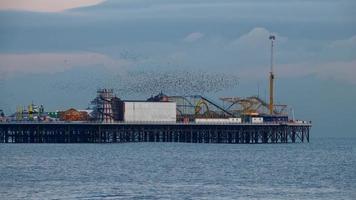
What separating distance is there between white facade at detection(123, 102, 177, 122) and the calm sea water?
5066 centimetres

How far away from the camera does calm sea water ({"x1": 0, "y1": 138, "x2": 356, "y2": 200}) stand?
193ft

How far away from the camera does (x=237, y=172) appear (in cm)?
7812

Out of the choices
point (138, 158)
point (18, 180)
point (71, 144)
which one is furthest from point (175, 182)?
point (71, 144)

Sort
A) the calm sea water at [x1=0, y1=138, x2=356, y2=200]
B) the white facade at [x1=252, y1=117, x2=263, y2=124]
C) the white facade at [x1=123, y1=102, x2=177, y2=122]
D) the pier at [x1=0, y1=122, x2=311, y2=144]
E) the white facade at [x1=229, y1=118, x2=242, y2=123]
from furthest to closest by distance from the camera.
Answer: the white facade at [x1=229, y1=118, x2=242, y2=123]
the white facade at [x1=252, y1=117, x2=263, y2=124]
the white facade at [x1=123, y1=102, x2=177, y2=122]
the pier at [x1=0, y1=122, x2=311, y2=144]
the calm sea water at [x1=0, y1=138, x2=356, y2=200]

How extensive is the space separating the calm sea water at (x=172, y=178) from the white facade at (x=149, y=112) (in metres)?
50.7

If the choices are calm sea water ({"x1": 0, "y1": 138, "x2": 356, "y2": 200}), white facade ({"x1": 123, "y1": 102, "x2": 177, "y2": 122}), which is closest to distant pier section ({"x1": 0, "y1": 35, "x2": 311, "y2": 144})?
white facade ({"x1": 123, "y1": 102, "x2": 177, "y2": 122})

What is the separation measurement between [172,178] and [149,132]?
83006mm

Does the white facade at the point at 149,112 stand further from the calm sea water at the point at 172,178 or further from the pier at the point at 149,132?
the calm sea water at the point at 172,178

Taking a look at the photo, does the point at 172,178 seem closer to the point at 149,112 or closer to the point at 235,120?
the point at 149,112

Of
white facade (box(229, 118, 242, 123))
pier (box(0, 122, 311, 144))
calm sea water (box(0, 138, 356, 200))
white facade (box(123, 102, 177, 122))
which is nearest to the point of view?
calm sea water (box(0, 138, 356, 200))

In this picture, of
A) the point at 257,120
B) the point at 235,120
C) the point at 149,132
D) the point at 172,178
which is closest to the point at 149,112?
the point at 149,132

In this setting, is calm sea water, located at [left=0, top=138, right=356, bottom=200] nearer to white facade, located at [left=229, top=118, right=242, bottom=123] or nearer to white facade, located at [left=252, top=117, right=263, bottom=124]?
white facade, located at [left=252, top=117, right=263, bottom=124]

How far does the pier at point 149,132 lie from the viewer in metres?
146

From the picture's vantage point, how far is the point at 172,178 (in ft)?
230
